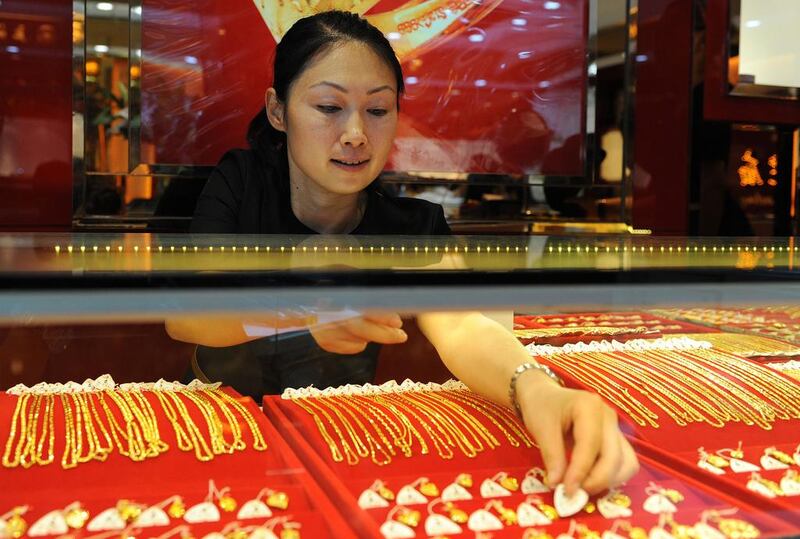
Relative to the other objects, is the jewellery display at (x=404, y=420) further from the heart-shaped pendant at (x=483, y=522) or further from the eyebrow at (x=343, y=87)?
the eyebrow at (x=343, y=87)

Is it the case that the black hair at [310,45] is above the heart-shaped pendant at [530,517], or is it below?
above

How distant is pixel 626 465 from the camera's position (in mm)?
781

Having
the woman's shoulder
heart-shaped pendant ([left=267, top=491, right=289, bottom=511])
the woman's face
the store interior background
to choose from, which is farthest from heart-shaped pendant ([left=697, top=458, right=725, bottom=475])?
the store interior background

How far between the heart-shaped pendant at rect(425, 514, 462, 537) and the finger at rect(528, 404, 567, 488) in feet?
0.36

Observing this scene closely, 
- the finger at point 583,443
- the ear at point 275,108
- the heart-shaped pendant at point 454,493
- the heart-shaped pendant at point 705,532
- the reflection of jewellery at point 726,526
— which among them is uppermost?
the ear at point 275,108

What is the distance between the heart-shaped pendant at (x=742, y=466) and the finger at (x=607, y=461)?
174 mm

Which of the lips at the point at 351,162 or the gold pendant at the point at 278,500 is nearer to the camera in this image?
the gold pendant at the point at 278,500

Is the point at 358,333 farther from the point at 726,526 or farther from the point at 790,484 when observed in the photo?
the point at 790,484

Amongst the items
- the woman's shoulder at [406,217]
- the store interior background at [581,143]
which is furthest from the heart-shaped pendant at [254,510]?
the store interior background at [581,143]

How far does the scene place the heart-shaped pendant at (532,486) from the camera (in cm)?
77

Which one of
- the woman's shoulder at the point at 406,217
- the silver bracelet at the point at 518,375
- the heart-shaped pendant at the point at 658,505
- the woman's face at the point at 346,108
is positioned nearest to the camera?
the heart-shaped pendant at the point at 658,505

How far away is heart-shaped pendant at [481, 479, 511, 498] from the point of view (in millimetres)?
773

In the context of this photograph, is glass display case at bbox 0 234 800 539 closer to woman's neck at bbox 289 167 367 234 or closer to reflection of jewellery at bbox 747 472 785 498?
reflection of jewellery at bbox 747 472 785 498

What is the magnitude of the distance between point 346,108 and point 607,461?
4.39ft
